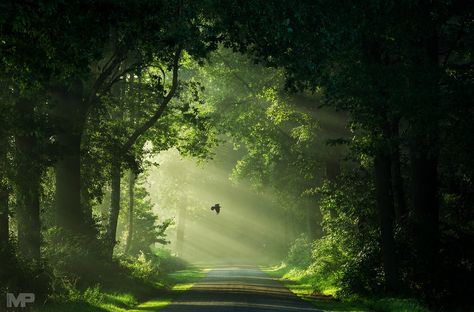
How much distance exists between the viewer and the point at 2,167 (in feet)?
55.9

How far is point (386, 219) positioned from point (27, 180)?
12662 mm

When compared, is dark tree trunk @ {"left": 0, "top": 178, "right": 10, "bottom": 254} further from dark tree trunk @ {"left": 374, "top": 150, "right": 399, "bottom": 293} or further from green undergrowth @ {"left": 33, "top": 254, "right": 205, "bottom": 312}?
dark tree trunk @ {"left": 374, "top": 150, "right": 399, "bottom": 293}

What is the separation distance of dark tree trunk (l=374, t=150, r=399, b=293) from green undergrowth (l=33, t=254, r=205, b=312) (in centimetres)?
778

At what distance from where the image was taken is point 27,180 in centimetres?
1758

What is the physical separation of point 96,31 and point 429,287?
42.0 ft

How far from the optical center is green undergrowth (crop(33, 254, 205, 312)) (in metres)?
18.1

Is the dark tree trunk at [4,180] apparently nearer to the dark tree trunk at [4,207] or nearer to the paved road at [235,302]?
the dark tree trunk at [4,207]

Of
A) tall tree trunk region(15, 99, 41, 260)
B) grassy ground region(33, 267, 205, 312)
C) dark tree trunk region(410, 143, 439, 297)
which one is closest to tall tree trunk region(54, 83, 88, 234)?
grassy ground region(33, 267, 205, 312)

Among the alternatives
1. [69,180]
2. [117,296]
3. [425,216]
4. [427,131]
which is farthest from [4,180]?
[425,216]

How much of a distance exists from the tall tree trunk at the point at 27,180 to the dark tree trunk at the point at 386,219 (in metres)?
11.2

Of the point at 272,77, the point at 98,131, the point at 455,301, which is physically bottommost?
the point at 455,301

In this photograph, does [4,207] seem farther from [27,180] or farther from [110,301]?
[110,301]

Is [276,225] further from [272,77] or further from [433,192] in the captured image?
[433,192]

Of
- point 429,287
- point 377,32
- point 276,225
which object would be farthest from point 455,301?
point 276,225
